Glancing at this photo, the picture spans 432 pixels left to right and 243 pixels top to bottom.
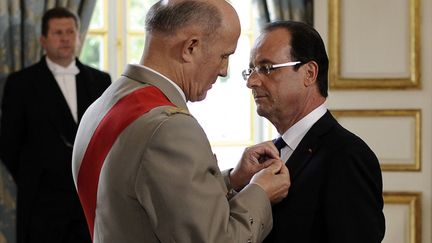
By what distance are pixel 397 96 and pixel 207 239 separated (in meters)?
3.48

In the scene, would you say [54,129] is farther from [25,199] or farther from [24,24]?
[24,24]

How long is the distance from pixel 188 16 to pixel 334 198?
575 mm

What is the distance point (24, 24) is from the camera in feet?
16.6

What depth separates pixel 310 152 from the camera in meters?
2.23

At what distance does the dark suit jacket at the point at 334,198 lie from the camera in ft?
6.79

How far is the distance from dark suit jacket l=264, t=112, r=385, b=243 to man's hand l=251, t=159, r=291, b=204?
11 centimetres

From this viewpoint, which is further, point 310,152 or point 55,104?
point 55,104

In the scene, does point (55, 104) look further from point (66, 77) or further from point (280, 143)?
point (280, 143)

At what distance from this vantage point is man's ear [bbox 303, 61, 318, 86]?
2.33 metres

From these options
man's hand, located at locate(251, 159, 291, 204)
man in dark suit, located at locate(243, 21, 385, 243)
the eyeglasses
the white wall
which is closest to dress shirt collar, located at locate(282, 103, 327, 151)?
man in dark suit, located at locate(243, 21, 385, 243)

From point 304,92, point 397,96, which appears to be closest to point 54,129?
point 397,96

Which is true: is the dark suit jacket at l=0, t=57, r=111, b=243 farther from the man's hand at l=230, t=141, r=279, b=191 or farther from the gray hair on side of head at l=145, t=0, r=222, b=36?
the gray hair on side of head at l=145, t=0, r=222, b=36

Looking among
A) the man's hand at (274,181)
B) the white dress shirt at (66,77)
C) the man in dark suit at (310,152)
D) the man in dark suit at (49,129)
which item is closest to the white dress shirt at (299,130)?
the man in dark suit at (310,152)

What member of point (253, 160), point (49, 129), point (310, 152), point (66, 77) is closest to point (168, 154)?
point (253, 160)
